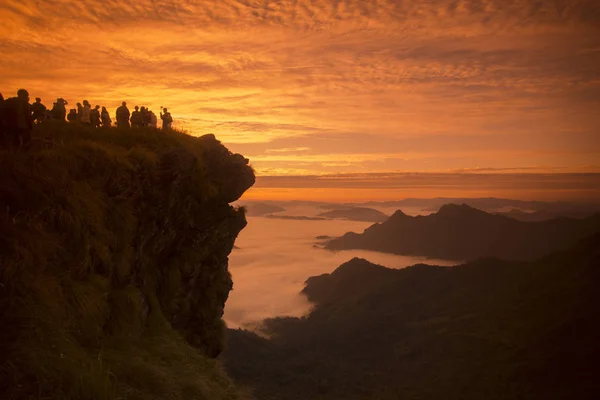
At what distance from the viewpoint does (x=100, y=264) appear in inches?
451

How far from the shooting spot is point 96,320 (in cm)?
979

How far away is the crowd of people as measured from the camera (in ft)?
38.3

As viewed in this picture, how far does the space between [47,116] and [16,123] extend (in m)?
7.24

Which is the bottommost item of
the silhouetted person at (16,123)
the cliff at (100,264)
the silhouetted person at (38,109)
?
the cliff at (100,264)

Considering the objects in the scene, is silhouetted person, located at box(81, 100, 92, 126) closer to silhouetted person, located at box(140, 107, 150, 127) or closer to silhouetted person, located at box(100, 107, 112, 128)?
silhouetted person, located at box(100, 107, 112, 128)

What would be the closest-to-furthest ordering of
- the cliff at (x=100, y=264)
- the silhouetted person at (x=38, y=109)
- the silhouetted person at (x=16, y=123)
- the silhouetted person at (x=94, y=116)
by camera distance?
the cliff at (x=100, y=264) → the silhouetted person at (x=16, y=123) → the silhouetted person at (x=38, y=109) → the silhouetted person at (x=94, y=116)

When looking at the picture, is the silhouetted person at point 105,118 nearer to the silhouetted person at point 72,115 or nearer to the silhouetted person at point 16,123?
the silhouetted person at point 72,115

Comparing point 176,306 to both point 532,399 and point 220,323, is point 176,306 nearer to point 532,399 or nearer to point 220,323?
point 220,323

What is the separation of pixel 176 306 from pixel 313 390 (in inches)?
5984

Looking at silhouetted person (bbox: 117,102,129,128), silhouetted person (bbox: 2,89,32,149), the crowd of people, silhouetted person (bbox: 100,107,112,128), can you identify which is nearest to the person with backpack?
the crowd of people

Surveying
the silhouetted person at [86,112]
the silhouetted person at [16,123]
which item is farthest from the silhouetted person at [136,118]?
the silhouetted person at [16,123]

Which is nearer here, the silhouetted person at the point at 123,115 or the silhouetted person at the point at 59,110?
the silhouetted person at the point at 59,110

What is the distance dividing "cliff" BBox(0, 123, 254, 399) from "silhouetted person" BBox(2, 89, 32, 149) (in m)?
0.42

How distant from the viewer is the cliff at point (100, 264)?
7863mm
